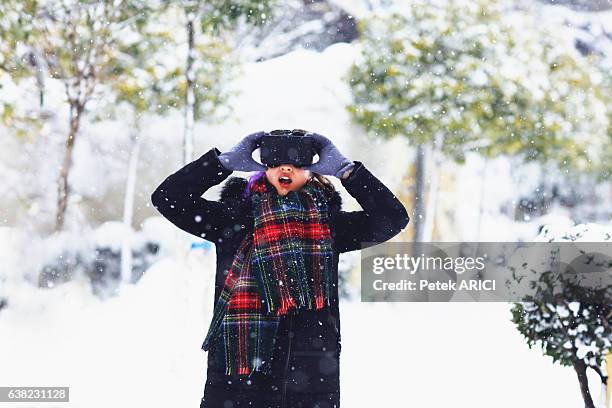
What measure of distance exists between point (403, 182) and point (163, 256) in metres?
1.72

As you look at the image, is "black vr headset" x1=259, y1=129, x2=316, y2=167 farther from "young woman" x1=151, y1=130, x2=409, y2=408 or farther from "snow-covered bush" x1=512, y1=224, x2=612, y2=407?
"snow-covered bush" x1=512, y1=224, x2=612, y2=407

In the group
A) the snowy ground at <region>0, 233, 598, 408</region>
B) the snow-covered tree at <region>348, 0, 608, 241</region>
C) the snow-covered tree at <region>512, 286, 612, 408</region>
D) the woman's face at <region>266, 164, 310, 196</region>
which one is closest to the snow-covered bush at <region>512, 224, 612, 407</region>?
the snow-covered tree at <region>512, 286, 612, 408</region>

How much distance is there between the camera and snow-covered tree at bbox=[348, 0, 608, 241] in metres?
5.21

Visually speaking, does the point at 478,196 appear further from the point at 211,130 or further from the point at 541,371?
the point at 211,130

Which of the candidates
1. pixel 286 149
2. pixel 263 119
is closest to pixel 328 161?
pixel 286 149

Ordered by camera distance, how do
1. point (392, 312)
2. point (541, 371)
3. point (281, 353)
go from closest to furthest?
point (281, 353), point (541, 371), point (392, 312)

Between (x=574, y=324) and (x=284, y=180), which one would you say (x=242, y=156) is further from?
(x=574, y=324)

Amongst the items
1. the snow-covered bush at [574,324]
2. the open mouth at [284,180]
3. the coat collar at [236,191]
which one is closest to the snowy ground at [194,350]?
the snow-covered bush at [574,324]

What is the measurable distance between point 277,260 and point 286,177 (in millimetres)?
201

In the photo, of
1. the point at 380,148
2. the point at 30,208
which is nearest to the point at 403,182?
the point at 380,148

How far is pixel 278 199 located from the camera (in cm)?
189

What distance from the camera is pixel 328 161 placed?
1775 mm

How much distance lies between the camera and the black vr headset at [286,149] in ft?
5.89

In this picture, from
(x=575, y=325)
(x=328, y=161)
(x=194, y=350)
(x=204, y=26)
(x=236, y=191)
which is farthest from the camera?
(x=204, y=26)
